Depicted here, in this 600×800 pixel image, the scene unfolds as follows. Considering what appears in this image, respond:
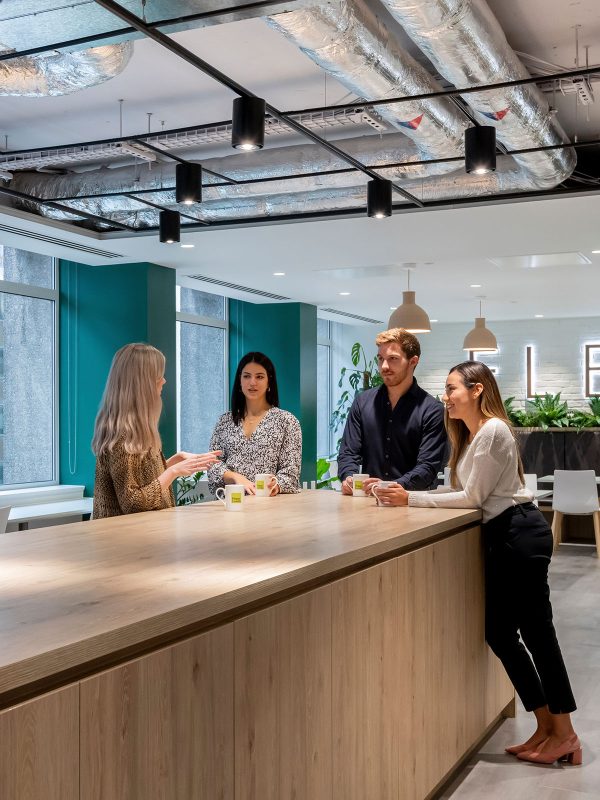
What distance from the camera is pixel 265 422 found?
12.8 ft

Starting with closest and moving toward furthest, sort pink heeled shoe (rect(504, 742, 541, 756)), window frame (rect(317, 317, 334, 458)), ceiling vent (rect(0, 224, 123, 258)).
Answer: pink heeled shoe (rect(504, 742, 541, 756)) → ceiling vent (rect(0, 224, 123, 258)) → window frame (rect(317, 317, 334, 458))

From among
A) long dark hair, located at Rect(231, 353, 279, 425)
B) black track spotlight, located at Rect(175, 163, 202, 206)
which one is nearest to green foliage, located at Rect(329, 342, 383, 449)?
black track spotlight, located at Rect(175, 163, 202, 206)

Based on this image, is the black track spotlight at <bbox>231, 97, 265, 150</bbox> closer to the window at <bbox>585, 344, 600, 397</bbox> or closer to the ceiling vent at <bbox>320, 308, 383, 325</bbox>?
the ceiling vent at <bbox>320, 308, 383, 325</bbox>

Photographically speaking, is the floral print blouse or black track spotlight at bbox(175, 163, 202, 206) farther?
black track spotlight at bbox(175, 163, 202, 206)

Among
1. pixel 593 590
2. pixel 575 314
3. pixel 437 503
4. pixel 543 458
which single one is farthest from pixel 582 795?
pixel 575 314

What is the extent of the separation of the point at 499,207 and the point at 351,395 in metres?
8.82

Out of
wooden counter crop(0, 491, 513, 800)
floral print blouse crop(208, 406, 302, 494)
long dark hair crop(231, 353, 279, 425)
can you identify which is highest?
long dark hair crop(231, 353, 279, 425)

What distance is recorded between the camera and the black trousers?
3201 mm

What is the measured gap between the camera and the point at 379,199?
16.3ft

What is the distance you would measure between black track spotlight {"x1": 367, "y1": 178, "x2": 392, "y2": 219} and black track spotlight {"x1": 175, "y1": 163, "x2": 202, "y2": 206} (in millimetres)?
949

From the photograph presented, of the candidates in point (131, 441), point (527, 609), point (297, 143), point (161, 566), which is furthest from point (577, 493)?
point (161, 566)

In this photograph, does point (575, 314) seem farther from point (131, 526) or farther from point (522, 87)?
point (131, 526)

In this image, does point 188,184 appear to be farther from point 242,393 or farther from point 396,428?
point 396,428

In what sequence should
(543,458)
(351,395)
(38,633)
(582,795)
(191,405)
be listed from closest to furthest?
(38,633) → (582,795) → (543,458) → (191,405) → (351,395)
